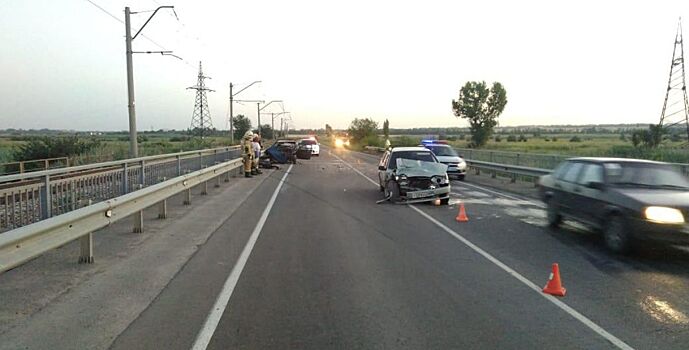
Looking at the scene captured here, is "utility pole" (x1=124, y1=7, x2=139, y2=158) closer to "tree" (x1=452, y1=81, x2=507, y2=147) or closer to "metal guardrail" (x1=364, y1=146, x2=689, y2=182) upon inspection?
"metal guardrail" (x1=364, y1=146, x2=689, y2=182)

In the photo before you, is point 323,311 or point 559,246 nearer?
point 323,311

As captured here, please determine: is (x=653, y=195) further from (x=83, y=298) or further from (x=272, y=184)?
(x=272, y=184)

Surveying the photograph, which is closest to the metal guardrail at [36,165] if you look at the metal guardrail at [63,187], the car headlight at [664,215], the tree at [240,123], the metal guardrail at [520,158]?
the metal guardrail at [63,187]

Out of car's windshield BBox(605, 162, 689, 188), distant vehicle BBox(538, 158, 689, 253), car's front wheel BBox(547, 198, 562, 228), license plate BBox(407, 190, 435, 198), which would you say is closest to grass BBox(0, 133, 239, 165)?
license plate BBox(407, 190, 435, 198)

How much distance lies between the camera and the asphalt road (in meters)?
5.49

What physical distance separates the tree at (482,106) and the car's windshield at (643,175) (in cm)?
9168

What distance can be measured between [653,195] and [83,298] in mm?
8268

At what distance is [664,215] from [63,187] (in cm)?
931

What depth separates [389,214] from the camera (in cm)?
1476

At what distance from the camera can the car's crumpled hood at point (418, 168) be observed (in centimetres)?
1720

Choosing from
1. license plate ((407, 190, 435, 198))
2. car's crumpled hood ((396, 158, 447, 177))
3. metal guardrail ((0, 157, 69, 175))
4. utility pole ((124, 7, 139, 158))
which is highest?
utility pole ((124, 7, 139, 158))

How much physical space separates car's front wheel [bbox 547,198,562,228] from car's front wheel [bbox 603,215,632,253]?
7.63ft

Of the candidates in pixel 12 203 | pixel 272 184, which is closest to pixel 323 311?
pixel 12 203

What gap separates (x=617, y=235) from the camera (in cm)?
955
